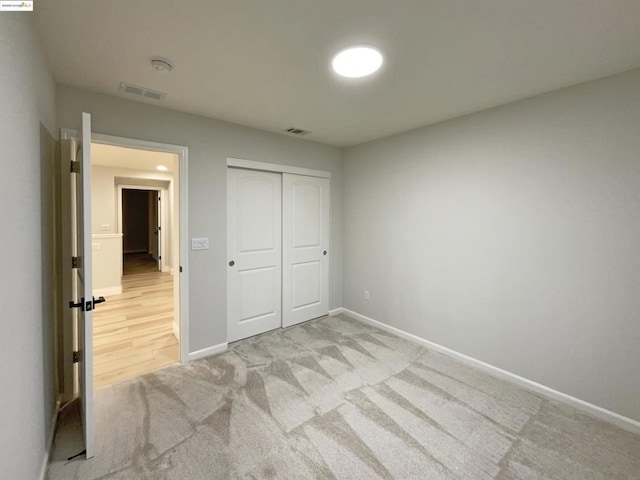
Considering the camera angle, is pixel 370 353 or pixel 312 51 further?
pixel 370 353

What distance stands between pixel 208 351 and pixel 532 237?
10.6 ft

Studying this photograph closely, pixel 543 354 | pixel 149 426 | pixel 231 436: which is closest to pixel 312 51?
pixel 231 436

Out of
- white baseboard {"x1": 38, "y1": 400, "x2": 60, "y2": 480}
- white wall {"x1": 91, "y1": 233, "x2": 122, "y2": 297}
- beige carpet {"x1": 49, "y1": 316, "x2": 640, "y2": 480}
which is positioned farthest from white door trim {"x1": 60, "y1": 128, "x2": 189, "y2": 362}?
white wall {"x1": 91, "y1": 233, "x2": 122, "y2": 297}

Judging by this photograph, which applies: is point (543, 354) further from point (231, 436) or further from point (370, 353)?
point (231, 436)

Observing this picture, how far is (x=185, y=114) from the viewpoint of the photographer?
2715 millimetres

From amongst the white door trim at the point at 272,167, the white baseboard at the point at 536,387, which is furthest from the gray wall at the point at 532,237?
the white door trim at the point at 272,167

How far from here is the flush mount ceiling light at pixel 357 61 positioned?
5.64 feet

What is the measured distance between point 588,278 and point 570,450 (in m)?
1.18

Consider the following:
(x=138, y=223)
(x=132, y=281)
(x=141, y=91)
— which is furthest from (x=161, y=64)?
(x=138, y=223)

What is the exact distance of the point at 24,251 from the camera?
1.28m

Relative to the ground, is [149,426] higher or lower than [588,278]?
lower

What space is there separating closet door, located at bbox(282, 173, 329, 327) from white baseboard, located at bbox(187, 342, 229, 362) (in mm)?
846

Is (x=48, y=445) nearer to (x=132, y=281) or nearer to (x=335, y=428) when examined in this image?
(x=335, y=428)

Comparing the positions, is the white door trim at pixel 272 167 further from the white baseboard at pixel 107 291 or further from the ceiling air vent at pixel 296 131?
the white baseboard at pixel 107 291
